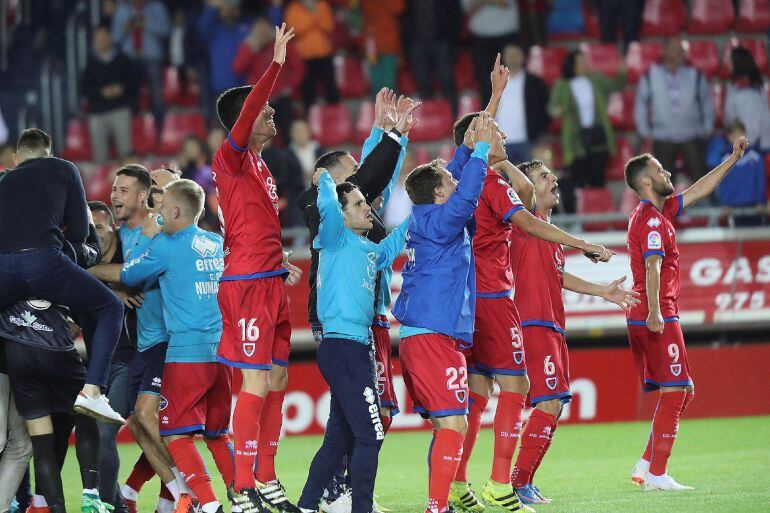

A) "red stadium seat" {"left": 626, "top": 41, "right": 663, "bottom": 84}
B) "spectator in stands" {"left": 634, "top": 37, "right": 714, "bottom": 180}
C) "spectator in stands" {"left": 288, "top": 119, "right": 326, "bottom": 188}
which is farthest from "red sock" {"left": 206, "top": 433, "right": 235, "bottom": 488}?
"red stadium seat" {"left": 626, "top": 41, "right": 663, "bottom": 84}

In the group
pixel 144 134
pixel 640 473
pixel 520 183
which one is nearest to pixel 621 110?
pixel 144 134

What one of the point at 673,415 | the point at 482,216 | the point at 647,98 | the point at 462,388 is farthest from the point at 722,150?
the point at 462,388

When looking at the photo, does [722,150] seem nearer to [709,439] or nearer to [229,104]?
[709,439]

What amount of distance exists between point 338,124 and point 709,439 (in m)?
6.85

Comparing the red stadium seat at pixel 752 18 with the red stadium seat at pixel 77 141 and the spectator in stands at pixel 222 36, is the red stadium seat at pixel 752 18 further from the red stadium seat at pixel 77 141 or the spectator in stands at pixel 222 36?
the red stadium seat at pixel 77 141

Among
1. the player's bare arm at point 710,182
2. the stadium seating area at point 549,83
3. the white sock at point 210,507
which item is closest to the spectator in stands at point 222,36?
the stadium seating area at point 549,83

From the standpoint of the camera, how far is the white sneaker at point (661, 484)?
8180mm

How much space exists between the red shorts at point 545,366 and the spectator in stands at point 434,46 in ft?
27.8

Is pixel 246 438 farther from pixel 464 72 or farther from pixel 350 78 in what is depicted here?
pixel 464 72

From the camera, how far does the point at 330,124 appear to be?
16031mm

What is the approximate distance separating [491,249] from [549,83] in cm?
919

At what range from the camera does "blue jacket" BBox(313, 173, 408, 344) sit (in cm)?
673

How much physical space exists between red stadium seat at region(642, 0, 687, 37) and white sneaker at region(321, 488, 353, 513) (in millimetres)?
11443

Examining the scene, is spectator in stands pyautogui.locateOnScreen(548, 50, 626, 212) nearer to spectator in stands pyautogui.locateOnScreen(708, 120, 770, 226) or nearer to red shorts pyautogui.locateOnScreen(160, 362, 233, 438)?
spectator in stands pyautogui.locateOnScreen(708, 120, 770, 226)
